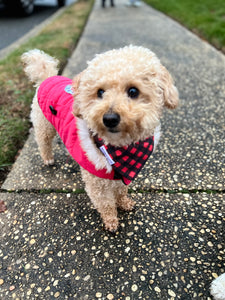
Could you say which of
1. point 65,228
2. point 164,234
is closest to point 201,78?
point 164,234

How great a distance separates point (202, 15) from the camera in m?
8.05

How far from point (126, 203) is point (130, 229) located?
28 cm

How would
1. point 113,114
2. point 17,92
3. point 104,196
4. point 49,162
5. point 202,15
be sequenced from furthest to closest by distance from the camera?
1. point 202,15
2. point 17,92
3. point 49,162
4. point 104,196
5. point 113,114

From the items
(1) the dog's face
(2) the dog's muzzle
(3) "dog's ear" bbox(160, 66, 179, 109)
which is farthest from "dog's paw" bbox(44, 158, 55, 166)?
(3) "dog's ear" bbox(160, 66, 179, 109)

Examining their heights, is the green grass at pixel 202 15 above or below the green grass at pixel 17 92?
above

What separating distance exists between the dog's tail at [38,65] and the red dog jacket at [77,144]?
23 centimetres

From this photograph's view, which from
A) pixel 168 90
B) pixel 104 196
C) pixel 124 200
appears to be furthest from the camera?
pixel 124 200

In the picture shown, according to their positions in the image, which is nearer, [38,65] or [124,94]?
[124,94]

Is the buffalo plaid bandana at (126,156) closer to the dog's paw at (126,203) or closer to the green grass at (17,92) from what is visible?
the dog's paw at (126,203)

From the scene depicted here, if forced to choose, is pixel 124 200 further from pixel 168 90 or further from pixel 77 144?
pixel 168 90

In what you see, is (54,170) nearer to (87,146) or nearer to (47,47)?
(87,146)

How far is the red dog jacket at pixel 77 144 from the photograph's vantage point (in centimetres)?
196

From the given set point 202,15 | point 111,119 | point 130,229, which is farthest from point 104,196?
point 202,15

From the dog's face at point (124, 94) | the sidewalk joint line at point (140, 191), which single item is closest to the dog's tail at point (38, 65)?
the dog's face at point (124, 94)
